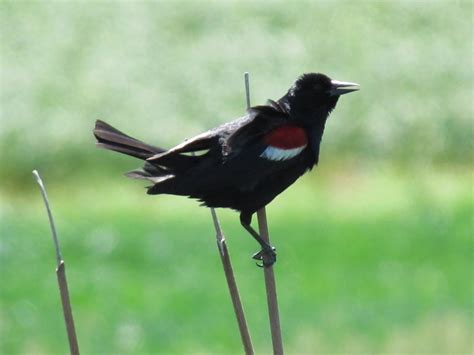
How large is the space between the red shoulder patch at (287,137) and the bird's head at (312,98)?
0.06 m

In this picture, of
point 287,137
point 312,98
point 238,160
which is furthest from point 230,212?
point 238,160

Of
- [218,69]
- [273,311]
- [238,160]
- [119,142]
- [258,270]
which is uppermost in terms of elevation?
[119,142]

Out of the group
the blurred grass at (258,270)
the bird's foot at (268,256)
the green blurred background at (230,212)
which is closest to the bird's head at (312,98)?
the bird's foot at (268,256)

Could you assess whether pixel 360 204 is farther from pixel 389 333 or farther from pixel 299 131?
pixel 299 131

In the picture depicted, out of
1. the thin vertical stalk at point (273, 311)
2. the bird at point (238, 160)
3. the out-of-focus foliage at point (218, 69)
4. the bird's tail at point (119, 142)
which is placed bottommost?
the out-of-focus foliage at point (218, 69)

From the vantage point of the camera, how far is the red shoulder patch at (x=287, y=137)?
2738 mm

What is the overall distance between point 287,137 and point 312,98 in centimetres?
21

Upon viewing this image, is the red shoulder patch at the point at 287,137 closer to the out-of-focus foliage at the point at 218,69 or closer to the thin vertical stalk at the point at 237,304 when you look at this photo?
the thin vertical stalk at the point at 237,304

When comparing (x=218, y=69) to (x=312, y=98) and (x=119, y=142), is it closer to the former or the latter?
(x=312, y=98)

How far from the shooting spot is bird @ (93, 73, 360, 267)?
2535mm

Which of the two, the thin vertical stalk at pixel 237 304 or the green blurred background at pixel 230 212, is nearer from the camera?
the thin vertical stalk at pixel 237 304

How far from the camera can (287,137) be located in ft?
9.22

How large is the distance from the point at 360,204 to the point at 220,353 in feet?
10.9

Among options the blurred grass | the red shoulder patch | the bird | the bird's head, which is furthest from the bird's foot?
the blurred grass
